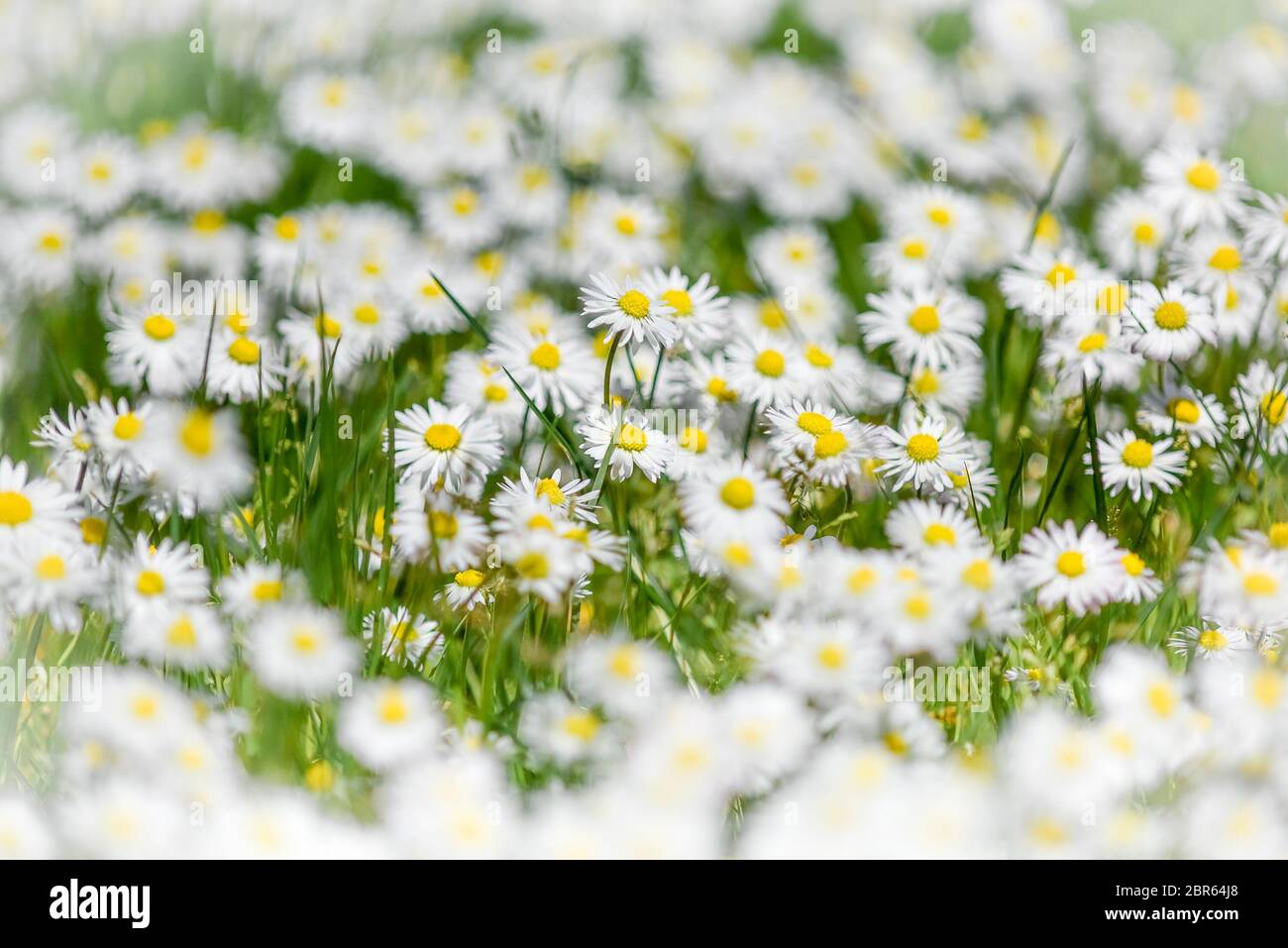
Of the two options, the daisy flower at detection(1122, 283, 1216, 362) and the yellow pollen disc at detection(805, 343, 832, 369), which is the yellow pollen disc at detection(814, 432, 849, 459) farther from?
the daisy flower at detection(1122, 283, 1216, 362)

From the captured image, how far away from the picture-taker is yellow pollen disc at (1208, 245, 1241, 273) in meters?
2.91

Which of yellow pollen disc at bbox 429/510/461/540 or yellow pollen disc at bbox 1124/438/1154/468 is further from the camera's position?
yellow pollen disc at bbox 1124/438/1154/468

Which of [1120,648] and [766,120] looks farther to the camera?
[766,120]

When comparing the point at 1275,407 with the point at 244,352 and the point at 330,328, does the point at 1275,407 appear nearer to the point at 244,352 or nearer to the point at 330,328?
the point at 330,328

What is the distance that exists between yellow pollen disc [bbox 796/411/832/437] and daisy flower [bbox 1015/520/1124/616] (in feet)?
1.30

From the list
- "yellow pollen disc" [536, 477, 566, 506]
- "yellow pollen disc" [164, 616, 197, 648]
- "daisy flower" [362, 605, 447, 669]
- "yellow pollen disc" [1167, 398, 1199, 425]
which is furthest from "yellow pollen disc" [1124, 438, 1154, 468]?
"yellow pollen disc" [164, 616, 197, 648]

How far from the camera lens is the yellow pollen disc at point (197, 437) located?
2162mm

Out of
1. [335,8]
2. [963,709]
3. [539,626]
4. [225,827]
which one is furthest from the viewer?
[335,8]

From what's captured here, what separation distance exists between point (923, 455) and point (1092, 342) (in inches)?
20.1

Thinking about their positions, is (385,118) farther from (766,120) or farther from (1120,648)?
(1120,648)

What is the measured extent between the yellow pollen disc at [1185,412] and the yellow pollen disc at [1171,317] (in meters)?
0.15
